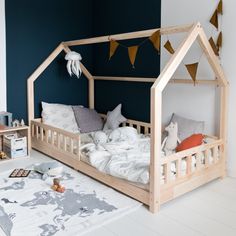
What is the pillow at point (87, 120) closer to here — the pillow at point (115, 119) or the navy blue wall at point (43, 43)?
the pillow at point (115, 119)

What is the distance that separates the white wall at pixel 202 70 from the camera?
269cm

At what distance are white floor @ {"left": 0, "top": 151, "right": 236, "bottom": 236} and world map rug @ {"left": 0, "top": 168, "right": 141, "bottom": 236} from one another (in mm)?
108

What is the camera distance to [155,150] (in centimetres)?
203

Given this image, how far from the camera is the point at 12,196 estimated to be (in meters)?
2.32

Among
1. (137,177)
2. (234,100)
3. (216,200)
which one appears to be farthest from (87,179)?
(234,100)

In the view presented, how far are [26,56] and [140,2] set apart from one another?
1546 millimetres

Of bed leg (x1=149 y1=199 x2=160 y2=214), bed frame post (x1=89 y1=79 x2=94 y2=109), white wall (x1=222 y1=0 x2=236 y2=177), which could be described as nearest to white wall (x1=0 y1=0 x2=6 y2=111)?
bed frame post (x1=89 y1=79 x2=94 y2=109)

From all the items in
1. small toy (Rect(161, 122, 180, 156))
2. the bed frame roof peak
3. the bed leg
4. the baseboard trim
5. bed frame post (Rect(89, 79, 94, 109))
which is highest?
the bed frame roof peak

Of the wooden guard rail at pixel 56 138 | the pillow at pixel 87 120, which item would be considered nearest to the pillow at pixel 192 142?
the wooden guard rail at pixel 56 138

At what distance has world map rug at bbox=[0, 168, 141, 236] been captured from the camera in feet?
6.17

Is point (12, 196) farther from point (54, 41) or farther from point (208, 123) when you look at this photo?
point (54, 41)

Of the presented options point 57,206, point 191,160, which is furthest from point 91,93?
point 57,206

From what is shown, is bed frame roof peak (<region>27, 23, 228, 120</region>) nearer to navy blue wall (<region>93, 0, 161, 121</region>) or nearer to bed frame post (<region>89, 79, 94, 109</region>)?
bed frame post (<region>89, 79, 94, 109</region>)

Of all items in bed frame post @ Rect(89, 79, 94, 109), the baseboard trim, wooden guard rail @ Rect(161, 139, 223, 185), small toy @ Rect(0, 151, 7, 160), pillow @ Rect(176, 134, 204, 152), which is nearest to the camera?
wooden guard rail @ Rect(161, 139, 223, 185)
